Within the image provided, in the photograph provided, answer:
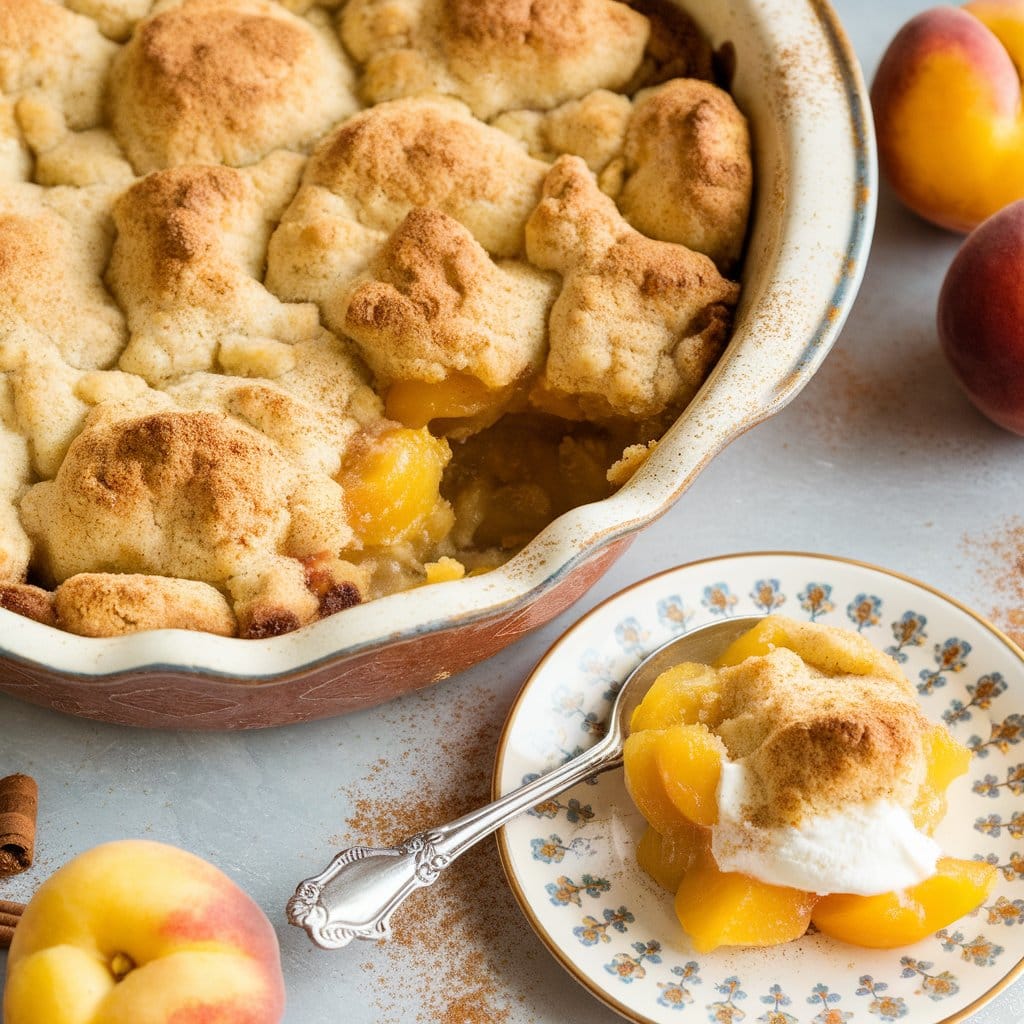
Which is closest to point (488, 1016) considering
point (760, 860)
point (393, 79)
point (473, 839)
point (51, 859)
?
point (473, 839)

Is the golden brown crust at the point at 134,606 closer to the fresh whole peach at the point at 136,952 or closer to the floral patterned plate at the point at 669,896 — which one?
the fresh whole peach at the point at 136,952

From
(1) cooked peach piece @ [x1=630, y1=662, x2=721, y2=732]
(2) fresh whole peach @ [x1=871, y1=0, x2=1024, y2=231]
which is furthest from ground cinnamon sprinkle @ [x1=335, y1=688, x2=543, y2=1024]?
(2) fresh whole peach @ [x1=871, y1=0, x2=1024, y2=231]

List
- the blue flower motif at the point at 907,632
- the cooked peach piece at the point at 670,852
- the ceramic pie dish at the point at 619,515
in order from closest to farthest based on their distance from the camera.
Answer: the ceramic pie dish at the point at 619,515
the cooked peach piece at the point at 670,852
the blue flower motif at the point at 907,632

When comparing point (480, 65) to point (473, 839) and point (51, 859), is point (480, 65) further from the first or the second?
point (51, 859)

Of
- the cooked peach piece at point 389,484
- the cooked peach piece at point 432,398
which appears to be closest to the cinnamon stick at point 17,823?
the cooked peach piece at point 389,484

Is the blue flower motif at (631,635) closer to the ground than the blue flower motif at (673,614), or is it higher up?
closer to the ground

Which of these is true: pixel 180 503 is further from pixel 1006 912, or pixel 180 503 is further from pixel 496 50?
pixel 1006 912

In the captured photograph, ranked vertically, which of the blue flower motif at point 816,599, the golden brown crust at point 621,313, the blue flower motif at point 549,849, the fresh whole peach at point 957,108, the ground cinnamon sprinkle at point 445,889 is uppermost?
the fresh whole peach at point 957,108
